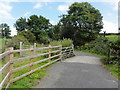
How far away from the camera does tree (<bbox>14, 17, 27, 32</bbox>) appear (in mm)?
47031

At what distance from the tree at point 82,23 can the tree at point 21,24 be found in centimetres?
2193

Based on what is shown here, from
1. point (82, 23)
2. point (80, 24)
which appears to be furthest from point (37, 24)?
point (82, 23)

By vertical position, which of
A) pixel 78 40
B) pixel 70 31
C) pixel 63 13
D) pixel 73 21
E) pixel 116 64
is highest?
pixel 63 13

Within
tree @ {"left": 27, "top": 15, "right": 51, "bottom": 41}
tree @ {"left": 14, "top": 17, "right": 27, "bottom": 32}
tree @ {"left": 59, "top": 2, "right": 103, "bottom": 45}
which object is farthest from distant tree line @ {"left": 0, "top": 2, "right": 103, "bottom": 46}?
tree @ {"left": 14, "top": 17, "right": 27, "bottom": 32}

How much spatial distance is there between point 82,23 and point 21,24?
28.4 m

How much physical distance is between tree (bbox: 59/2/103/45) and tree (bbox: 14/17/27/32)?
21931 millimetres

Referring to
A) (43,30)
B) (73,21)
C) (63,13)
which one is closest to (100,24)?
(73,21)

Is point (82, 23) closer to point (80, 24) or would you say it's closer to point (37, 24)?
point (80, 24)

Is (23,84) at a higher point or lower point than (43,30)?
lower

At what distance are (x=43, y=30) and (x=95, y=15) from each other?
21393 millimetres

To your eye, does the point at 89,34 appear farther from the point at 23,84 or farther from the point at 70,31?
the point at 23,84

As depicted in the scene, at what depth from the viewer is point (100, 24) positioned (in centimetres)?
2845

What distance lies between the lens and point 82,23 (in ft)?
89.6

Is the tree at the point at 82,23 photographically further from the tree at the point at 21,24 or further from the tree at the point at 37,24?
the tree at the point at 21,24
